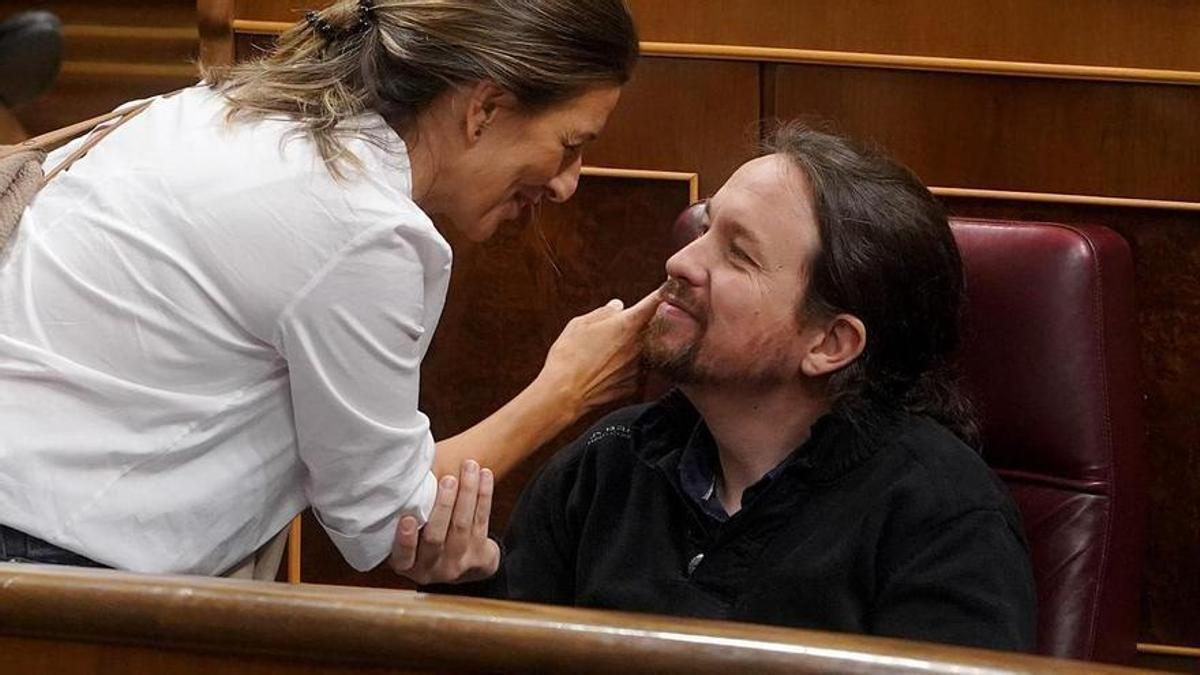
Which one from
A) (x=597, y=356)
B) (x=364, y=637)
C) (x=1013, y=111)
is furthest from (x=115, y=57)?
(x=364, y=637)

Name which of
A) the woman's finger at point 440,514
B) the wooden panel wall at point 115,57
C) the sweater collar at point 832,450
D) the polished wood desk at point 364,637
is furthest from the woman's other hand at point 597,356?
the wooden panel wall at point 115,57

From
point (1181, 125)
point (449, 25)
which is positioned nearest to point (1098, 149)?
point (1181, 125)

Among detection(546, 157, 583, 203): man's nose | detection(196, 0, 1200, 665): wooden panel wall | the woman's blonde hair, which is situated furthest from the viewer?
detection(196, 0, 1200, 665): wooden panel wall

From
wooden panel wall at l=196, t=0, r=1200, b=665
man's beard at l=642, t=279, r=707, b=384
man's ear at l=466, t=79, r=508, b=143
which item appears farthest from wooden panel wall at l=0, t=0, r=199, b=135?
man's ear at l=466, t=79, r=508, b=143

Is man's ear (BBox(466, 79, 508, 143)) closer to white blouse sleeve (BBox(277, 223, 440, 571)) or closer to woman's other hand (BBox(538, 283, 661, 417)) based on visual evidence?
white blouse sleeve (BBox(277, 223, 440, 571))

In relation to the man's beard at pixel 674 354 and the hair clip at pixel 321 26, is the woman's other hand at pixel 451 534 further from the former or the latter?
the hair clip at pixel 321 26

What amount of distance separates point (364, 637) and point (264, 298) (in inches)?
15.6

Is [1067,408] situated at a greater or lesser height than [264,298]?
lesser

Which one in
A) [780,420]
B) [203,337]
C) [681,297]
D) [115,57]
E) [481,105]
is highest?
[481,105]

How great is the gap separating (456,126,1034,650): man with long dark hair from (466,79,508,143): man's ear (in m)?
0.32

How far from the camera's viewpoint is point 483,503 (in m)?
1.58

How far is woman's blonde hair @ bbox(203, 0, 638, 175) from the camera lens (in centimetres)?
153

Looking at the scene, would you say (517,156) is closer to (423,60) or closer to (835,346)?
(423,60)

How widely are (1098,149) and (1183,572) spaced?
57 cm
